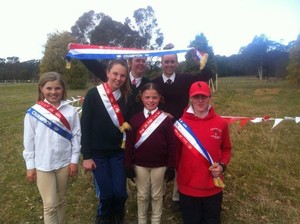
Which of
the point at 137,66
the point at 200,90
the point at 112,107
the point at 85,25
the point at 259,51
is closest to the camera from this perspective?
the point at 200,90

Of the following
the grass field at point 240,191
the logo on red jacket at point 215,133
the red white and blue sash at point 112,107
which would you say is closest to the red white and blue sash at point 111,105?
the red white and blue sash at point 112,107

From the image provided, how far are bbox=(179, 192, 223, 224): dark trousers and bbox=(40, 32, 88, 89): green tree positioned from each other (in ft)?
121

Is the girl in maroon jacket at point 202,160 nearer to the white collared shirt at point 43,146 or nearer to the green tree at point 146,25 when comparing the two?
the white collared shirt at point 43,146

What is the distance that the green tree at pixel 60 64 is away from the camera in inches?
1548

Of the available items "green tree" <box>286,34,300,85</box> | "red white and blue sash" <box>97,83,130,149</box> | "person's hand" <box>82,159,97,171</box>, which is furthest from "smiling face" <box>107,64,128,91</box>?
"green tree" <box>286,34,300,85</box>

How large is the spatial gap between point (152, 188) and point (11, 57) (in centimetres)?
8906

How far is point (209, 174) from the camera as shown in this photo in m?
3.33

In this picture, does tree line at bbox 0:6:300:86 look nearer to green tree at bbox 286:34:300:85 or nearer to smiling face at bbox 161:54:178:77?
green tree at bbox 286:34:300:85

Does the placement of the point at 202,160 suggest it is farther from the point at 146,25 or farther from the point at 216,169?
the point at 146,25

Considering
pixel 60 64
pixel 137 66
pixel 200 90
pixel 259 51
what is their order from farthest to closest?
1. pixel 259 51
2. pixel 60 64
3. pixel 137 66
4. pixel 200 90

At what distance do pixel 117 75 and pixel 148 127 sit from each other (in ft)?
2.21

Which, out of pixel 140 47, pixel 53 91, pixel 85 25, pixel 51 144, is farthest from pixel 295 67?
pixel 51 144

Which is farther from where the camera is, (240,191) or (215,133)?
(240,191)

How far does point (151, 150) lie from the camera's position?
3.49m
